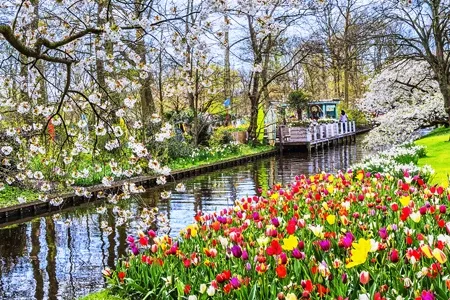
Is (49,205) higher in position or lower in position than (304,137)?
lower

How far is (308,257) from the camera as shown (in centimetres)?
373

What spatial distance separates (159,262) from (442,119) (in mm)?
18676

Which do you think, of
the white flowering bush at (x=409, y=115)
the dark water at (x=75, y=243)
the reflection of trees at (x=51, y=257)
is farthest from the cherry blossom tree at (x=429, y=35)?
the reflection of trees at (x=51, y=257)

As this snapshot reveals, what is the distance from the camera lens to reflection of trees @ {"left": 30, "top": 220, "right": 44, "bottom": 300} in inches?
242

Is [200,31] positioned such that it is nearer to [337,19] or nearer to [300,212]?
[300,212]

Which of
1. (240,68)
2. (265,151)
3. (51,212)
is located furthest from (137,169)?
(240,68)

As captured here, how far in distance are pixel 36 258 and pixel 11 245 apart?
114cm

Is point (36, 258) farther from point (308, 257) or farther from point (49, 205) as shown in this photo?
point (308, 257)

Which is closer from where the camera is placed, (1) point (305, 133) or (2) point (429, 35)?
(2) point (429, 35)

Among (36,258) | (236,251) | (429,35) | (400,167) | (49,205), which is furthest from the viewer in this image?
(429,35)

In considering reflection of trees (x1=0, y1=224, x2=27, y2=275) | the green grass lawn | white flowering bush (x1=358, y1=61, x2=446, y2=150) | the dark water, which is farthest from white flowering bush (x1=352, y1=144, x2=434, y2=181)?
white flowering bush (x1=358, y1=61, x2=446, y2=150)

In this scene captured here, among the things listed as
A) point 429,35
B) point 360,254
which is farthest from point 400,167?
point 429,35

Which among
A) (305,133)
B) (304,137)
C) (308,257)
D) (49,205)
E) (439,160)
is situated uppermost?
(305,133)

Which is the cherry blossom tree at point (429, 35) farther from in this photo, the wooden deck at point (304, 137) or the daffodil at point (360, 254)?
the daffodil at point (360, 254)
